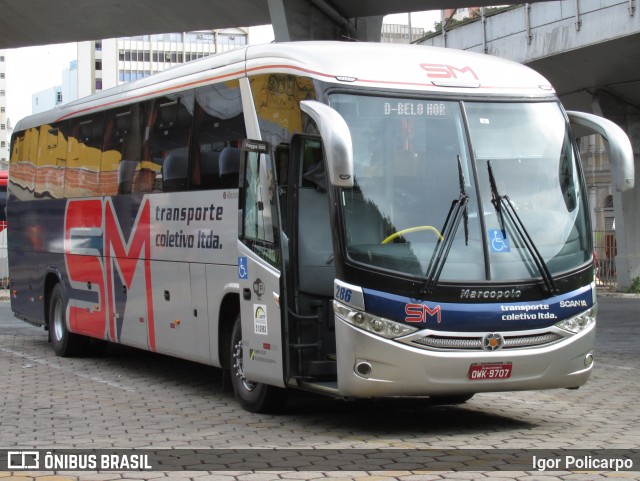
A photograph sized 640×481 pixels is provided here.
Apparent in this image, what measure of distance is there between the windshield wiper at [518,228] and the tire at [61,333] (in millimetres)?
8846

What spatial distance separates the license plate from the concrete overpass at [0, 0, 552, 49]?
11884 millimetres

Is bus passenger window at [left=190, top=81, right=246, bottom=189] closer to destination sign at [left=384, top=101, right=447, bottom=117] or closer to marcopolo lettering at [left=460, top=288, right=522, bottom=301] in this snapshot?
destination sign at [left=384, top=101, right=447, bottom=117]

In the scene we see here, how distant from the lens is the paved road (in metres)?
8.89

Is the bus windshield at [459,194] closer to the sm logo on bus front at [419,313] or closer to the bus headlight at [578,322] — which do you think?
the sm logo on bus front at [419,313]

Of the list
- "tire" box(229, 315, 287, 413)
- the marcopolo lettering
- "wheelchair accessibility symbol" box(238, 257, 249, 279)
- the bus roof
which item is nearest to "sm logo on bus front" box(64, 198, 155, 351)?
"tire" box(229, 315, 287, 413)

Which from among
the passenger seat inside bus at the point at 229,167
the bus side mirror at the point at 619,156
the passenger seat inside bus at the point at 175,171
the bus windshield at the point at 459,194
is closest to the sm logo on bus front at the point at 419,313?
the bus windshield at the point at 459,194

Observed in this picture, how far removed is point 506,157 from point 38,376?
23.6 ft

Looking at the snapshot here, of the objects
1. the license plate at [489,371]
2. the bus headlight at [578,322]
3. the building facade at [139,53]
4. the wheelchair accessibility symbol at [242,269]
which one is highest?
the building facade at [139,53]

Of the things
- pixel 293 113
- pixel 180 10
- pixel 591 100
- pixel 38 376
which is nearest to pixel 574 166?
pixel 293 113

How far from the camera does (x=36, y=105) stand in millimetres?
157250

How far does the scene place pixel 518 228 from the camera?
9625 mm

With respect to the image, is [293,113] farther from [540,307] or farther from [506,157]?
[540,307]

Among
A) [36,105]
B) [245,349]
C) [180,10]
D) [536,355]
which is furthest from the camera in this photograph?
[36,105]

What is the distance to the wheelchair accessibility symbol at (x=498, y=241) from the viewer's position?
9.50 m
